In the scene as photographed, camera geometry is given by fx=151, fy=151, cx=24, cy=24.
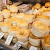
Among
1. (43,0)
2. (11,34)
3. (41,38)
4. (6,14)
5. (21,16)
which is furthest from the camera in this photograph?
(43,0)

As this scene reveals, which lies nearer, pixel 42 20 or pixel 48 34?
pixel 48 34

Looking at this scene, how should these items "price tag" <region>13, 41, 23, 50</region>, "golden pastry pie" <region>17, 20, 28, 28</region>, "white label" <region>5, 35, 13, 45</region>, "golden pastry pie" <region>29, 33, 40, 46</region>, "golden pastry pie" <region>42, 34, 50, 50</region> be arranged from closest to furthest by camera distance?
"golden pastry pie" <region>42, 34, 50, 50</region> < "golden pastry pie" <region>29, 33, 40, 46</region> < "price tag" <region>13, 41, 23, 50</region> < "white label" <region>5, 35, 13, 45</region> < "golden pastry pie" <region>17, 20, 28, 28</region>

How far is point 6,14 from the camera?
8.39 feet

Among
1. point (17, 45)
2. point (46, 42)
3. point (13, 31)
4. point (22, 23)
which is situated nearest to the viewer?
point (46, 42)

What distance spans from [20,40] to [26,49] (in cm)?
14

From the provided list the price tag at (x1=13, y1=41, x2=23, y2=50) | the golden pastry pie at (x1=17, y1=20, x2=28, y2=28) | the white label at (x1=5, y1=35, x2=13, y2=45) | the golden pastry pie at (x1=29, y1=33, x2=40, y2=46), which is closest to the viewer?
the golden pastry pie at (x1=29, y1=33, x2=40, y2=46)

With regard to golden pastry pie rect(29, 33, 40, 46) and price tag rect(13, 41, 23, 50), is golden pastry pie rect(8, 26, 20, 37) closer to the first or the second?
price tag rect(13, 41, 23, 50)

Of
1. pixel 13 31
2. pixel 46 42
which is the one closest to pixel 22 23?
pixel 13 31

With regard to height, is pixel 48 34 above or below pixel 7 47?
above

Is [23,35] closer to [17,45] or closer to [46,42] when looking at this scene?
[17,45]

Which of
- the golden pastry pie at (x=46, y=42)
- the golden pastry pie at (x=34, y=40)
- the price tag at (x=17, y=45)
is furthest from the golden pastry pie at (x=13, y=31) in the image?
the golden pastry pie at (x=46, y=42)

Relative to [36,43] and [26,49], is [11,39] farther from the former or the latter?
[36,43]

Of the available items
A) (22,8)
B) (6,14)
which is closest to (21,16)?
(6,14)

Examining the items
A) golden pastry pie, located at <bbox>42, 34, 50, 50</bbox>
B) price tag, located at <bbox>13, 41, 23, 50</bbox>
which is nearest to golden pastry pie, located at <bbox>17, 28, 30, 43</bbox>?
price tag, located at <bbox>13, 41, 23, 50</bbox>
